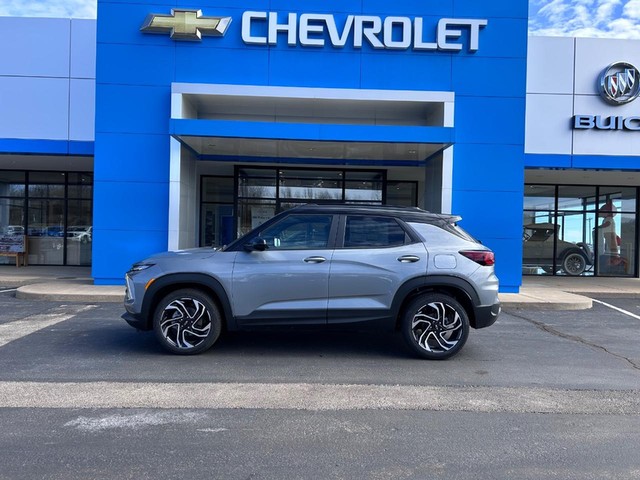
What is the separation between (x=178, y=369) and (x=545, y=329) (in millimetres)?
5962

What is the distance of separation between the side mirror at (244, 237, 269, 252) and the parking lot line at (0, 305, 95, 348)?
361 centimetres

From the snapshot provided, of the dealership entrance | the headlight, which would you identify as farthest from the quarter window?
the dealership entrance

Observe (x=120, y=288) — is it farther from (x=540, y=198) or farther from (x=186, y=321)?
(x=540, y=198)

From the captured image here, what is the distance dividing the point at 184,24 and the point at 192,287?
26.5 feet

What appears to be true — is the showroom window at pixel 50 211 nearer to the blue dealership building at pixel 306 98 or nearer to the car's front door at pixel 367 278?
the blue dealership building at pixel 306 98

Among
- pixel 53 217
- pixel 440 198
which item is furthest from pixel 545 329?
pixel 53 217

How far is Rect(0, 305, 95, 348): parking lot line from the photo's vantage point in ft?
23.2

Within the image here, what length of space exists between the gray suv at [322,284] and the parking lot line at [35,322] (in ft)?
7.68

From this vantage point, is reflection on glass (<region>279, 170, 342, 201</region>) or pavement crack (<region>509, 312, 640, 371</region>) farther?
reflection on glass (<region>279, 170, 342, 201</region>)

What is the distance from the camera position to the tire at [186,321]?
19.3 feet

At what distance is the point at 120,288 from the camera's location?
439 inches

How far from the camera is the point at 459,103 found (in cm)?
1195

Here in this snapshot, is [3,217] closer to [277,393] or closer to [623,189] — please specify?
[277,393]

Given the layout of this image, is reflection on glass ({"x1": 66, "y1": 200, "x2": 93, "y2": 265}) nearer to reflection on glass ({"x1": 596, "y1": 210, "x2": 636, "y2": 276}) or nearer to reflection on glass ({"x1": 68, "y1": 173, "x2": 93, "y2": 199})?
reflection on glass ({"x1": 68, "y1": 173, "x2": 93, "y2": 199})
